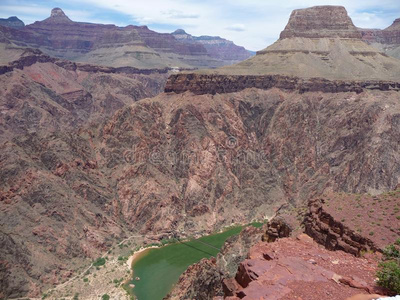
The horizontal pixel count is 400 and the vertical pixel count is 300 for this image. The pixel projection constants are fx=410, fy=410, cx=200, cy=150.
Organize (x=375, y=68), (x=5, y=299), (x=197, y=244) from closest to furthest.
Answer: (x=5, y=299) → (x=197, y=244) → (x=375, y=68)

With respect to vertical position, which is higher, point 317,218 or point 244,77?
point 244,77

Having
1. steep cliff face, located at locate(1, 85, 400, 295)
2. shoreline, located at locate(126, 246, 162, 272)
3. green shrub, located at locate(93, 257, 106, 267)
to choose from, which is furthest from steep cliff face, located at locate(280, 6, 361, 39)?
green shrub, located at locate(93, 257, 106, 267)

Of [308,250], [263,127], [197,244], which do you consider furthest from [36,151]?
[308,250]

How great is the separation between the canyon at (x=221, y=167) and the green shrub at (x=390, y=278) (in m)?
10.2

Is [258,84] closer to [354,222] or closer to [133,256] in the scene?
[133,256]

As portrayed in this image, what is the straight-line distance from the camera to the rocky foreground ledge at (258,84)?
140m

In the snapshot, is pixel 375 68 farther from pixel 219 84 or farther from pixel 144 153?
pixel 144 153

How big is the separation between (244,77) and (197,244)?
73.3 meters

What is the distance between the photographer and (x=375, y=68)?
167m

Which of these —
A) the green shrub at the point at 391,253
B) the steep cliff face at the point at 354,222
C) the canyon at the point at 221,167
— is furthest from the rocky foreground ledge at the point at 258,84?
the green shrub at the point at 391,253

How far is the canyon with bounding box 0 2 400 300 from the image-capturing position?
62366 millimetres

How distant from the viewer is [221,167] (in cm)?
12675

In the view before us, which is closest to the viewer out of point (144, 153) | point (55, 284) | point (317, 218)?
point (317, 218)

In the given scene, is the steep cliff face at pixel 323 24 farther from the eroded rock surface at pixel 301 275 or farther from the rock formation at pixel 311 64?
the eroded rock surface at pixel 301 275
